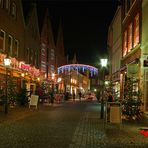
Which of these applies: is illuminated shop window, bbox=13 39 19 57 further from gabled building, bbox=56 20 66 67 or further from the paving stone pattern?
gabled building, bbox=56 20 66 67

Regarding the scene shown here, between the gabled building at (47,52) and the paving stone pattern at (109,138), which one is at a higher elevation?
the gabled building at (47,52)

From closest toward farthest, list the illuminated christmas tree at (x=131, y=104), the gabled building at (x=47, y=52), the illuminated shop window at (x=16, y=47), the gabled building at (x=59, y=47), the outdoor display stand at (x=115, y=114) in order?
the outdoor display stand at (x=115, y=114) < the illuminated christmas tree at (x=131, y=104) < the illuminated shop window at (x=16, y=47) < the gabled building at (x=47, y=52) < the gabled building at (x=59, y=47)

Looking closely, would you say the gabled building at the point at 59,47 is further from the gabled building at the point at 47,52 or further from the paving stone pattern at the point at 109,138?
the paving stone pattern at the point at 109,138

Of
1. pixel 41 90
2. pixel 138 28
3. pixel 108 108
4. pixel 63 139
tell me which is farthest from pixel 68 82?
pixel 63 139

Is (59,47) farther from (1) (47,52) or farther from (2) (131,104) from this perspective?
(2) (131,104)

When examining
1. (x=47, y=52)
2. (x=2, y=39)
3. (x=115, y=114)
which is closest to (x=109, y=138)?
(x=115, y=114)

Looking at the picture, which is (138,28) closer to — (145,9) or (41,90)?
(145,9)

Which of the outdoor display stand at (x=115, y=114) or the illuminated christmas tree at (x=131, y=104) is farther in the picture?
the illuminated christmas tree at (x=131, y=104)

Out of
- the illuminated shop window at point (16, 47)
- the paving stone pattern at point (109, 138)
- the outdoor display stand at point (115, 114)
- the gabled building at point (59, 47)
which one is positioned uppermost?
the gabled building at point (59, 47)

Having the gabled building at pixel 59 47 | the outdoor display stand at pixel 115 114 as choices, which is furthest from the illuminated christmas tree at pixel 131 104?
the gabled building at pixel 59 47

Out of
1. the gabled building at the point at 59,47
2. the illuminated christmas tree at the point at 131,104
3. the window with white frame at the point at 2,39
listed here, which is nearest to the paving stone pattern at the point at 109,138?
the illuminated christmas tree at the point at 131,104

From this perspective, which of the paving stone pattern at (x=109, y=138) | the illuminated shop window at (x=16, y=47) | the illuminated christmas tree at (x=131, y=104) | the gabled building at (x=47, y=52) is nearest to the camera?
the paving stone pattern at (x=109, y=138)

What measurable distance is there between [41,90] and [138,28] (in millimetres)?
18719

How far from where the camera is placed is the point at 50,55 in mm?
58281
